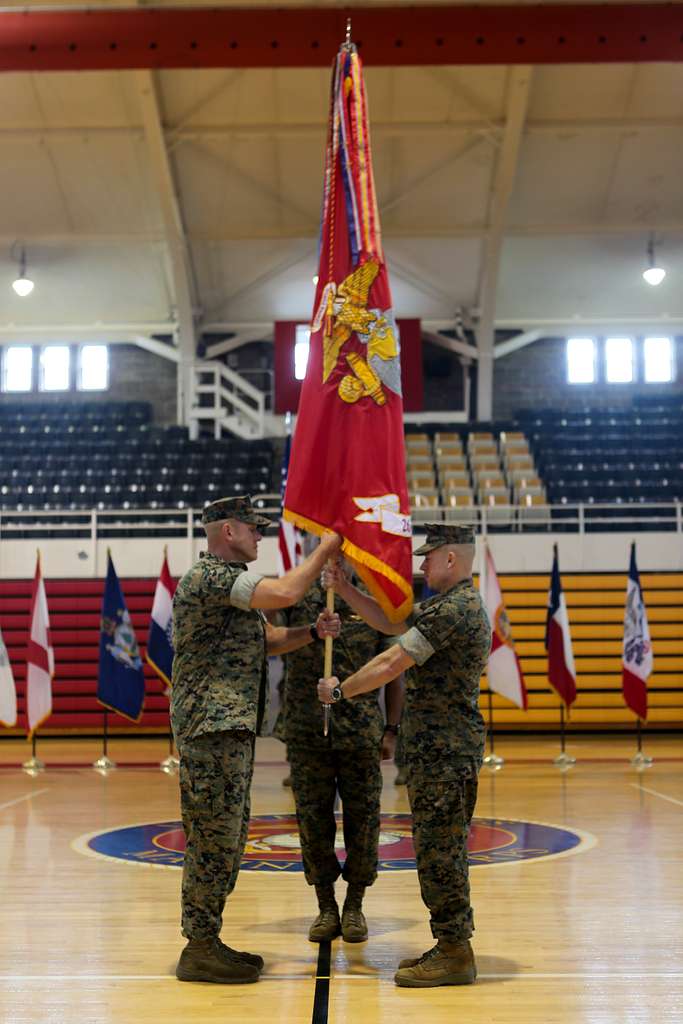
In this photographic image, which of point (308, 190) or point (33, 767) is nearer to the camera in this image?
point (33, 767)

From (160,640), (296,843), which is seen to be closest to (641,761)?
(160,640)

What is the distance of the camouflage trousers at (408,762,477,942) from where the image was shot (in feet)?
13.6

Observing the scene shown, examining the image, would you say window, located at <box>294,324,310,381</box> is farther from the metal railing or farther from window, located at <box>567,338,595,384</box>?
window, located at <box>567,338,595,384</box>

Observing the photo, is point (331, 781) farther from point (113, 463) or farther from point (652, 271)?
point (652, 271)

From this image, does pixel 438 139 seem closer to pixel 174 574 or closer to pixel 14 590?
pixel 174 574

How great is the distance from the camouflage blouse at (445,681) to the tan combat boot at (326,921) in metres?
0.97

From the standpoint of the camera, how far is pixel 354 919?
4.86 meters

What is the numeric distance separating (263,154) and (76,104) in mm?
2784

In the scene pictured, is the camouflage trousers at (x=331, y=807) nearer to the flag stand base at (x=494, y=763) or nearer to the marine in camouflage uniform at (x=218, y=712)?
the marine in camouflage uniform at (x=218, y=712)

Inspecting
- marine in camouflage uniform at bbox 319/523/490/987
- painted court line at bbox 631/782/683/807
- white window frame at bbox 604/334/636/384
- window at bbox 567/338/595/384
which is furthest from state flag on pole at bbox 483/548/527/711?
white window frame at bbox 604/334/636/384

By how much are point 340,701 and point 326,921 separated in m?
0.92

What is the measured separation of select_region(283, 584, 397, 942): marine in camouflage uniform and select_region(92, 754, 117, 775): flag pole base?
743cm

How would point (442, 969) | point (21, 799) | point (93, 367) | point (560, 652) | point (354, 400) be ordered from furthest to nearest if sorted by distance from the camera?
point (93, 367) < point (560, 652) < point (21, 799) < point (354, 400) < point (442, 969)

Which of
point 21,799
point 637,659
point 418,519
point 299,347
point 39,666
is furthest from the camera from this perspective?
point 299,347
